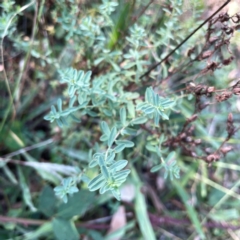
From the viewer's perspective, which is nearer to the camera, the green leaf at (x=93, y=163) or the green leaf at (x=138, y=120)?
the green leaf at (x=93, y=163)

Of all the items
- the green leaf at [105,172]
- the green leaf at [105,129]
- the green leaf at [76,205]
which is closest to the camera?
the green leaf at [105,172]

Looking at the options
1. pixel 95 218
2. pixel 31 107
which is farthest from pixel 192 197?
pixel 31 107

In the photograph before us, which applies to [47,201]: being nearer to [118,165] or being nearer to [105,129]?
[105,129]

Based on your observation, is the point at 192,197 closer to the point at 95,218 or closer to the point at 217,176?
the point at 217,176

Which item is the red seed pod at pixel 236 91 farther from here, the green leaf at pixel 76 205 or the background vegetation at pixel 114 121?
the green leaf at pixel 76 205

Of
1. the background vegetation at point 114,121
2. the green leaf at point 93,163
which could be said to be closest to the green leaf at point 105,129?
the background vegetation at point 114,121

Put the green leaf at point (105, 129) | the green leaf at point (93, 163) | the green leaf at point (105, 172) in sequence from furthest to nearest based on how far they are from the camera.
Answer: the green leaf at point (105, 129) < the green leaf at point (93, 163) < the green leaf at point (105, 172)

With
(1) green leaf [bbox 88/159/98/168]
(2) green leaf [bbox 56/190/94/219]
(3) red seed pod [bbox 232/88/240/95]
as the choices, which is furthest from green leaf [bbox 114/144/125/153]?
(2) green leaf [bbox 56/190/94/219]
